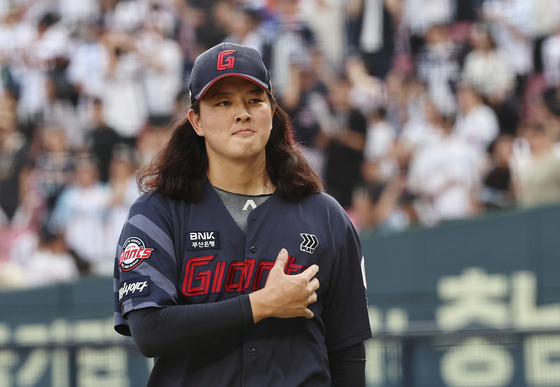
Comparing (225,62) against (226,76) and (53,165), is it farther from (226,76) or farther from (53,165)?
(53,165)

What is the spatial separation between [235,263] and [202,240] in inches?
4.4

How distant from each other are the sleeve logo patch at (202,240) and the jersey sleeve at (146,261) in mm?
53

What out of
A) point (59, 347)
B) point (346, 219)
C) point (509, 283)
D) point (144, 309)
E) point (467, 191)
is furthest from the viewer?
point (467, 191)

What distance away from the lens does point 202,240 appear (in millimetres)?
2471

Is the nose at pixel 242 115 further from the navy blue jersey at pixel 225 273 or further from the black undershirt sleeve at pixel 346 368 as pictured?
the black undershirt sleeve at pixel 346 368

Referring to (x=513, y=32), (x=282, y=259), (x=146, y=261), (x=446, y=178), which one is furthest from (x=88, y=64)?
(x=282, y=259)

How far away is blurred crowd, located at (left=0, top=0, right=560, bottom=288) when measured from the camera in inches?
313

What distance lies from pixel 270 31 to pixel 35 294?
140 inches

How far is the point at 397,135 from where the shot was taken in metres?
8.34

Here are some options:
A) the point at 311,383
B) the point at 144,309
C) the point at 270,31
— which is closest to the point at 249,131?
the point at 144,309

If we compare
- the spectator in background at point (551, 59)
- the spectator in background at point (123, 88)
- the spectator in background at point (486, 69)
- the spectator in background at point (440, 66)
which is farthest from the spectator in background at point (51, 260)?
the spectator in background at point (551, 59)

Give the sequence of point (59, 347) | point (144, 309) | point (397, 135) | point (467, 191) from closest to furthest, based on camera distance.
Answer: point (144, 309) < point (59, 347) < point (467, 191) < point (397, 135)

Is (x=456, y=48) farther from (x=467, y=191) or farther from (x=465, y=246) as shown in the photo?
(x=465, y=246)

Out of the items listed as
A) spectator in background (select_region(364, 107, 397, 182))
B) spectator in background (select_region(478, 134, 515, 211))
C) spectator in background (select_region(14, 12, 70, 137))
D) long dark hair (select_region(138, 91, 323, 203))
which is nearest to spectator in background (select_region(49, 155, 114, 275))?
spectator in background (select_region(14, 12, 70, 137))
